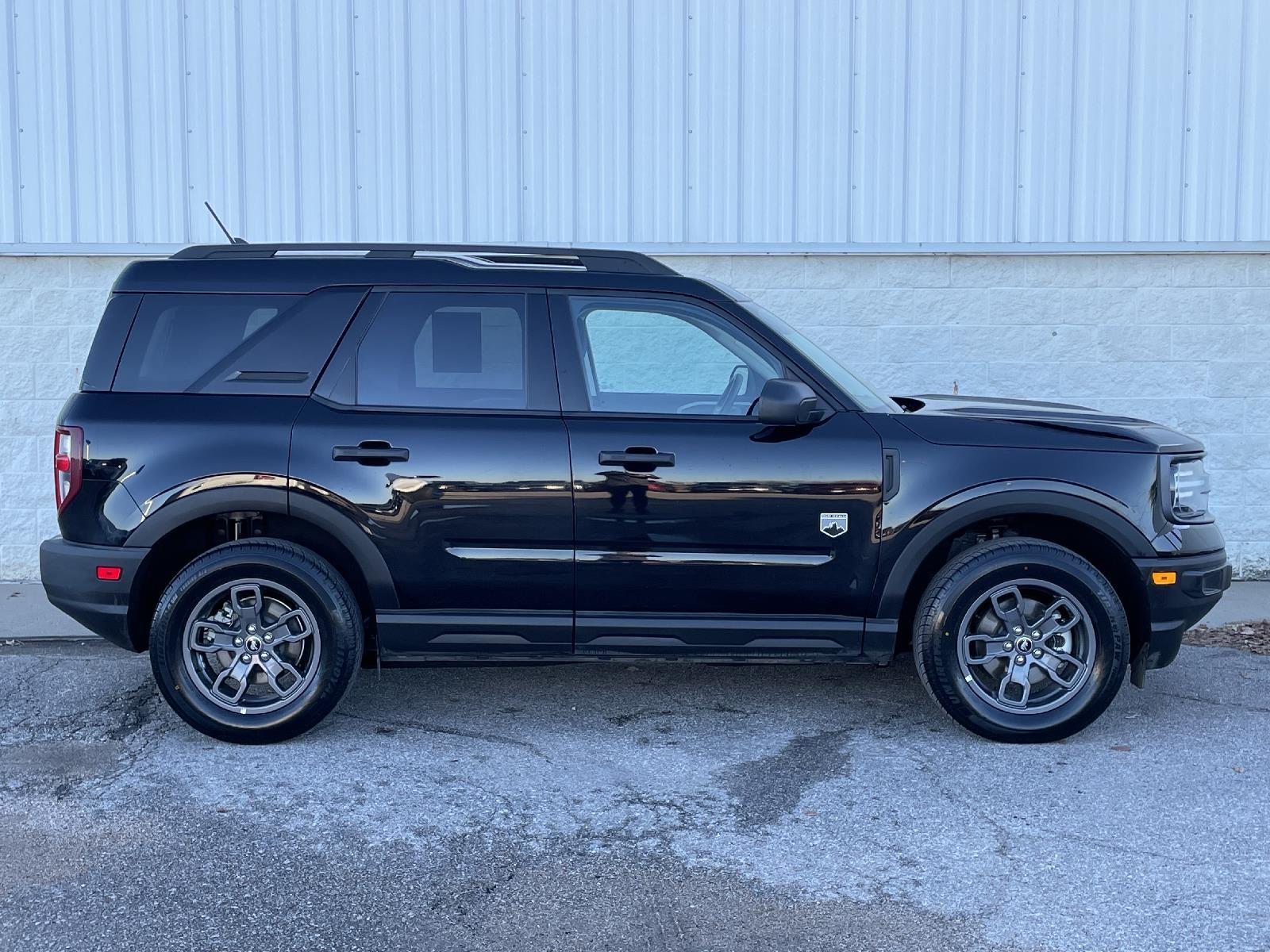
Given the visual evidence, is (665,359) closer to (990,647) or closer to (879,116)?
(990,647)

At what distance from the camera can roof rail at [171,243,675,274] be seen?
203 inches

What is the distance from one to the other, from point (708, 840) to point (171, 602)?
2324mm

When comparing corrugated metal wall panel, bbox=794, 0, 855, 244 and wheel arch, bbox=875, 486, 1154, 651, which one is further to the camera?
corrugated metal wall panel, bbox=794, 0, 855, 244

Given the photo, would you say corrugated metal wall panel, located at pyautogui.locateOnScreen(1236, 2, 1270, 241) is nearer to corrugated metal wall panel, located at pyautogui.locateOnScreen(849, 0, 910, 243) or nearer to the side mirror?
corrugated metal wall panel, located at pyautogui.locateOnScreen(849, 0, 910, 243)

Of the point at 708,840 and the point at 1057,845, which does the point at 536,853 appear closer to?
the point at 708,840

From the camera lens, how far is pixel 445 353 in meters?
5.03

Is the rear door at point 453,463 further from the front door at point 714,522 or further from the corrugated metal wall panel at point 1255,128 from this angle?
the corrugated metal wall panel at point 1255,128

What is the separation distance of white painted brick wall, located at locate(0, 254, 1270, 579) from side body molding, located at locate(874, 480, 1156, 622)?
3.63 m

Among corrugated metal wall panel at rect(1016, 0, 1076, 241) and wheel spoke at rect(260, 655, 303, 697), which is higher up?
corrugated metal wall panel at rect(1016, 0, 1076, 241)

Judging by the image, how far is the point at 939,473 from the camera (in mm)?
4887

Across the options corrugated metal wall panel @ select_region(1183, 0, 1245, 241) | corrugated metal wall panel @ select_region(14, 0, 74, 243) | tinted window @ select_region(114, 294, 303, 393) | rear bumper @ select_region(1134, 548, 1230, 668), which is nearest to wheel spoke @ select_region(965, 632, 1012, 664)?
rear bumper @ select_region(1134, 548, 1230, 668)

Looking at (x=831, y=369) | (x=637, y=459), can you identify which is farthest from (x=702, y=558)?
(x=831, y=369)

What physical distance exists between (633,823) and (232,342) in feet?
8.27

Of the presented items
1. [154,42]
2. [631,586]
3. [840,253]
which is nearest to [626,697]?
[631,586]
